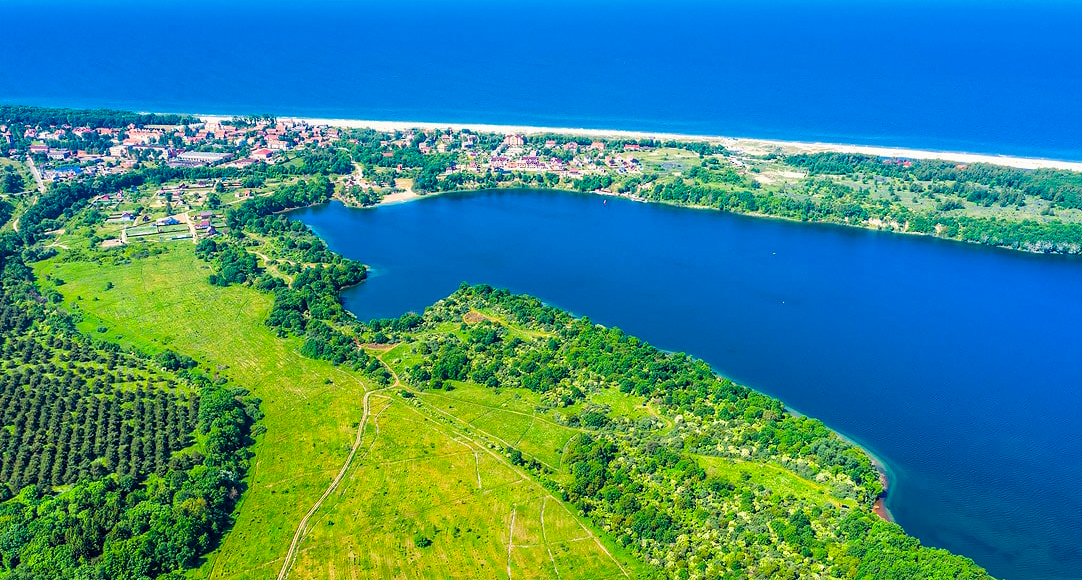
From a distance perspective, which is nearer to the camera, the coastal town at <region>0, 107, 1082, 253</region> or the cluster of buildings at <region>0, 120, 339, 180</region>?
the coastal town at <region>0, 107, 1082, 253</region>

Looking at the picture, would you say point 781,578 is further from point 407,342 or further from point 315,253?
point 315,253

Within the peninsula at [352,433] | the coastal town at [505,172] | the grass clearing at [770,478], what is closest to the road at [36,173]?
the coastal town at [505,172]

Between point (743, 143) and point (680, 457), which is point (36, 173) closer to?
point (680, 457)

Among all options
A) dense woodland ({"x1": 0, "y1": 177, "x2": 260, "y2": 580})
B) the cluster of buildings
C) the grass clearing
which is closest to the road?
the cluster of buildings

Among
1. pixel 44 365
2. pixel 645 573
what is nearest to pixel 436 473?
pixel 645 573

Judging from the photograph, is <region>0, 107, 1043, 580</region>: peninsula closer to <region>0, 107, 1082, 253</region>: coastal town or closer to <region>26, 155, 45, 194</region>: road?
<region>0, 107, 1082, 253</region>: coastal town

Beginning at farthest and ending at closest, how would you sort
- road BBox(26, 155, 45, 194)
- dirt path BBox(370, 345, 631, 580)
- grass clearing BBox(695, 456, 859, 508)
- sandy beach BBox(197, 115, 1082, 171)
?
sandy beach BBox(197, 115, 1082, 171), road BBox(26, 155, 45, 194), grass clearing BBox(695, 456, 859, 508), dirt path BBox(370, 345, 631, 580)
